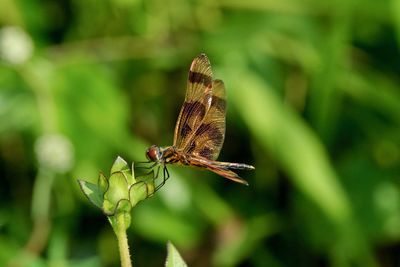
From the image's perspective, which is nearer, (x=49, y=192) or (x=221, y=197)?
(x=49, y=192)

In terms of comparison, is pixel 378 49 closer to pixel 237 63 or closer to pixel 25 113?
pixel 237 63

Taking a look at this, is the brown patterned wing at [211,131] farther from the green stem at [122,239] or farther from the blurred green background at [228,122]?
the blurred green background at [228,122]

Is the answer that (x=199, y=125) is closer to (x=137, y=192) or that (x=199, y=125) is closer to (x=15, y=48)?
(x=137, y=192)

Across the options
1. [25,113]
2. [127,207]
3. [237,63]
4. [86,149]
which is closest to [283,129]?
[237,63]

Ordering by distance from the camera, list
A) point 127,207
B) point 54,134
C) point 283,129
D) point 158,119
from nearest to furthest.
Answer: point 127,207, point 54,134, point 283,129, point 158,119

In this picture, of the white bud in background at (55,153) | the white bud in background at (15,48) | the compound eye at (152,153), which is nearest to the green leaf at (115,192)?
the compound eye at (152,153)

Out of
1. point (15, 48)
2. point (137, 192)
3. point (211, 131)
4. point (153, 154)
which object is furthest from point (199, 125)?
point (15, 48)

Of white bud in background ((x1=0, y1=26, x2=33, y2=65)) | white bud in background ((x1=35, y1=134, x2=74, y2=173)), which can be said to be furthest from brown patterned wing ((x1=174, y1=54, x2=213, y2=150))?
white bud in background ((x1=0, y1=26, x2=33, y2=65))
